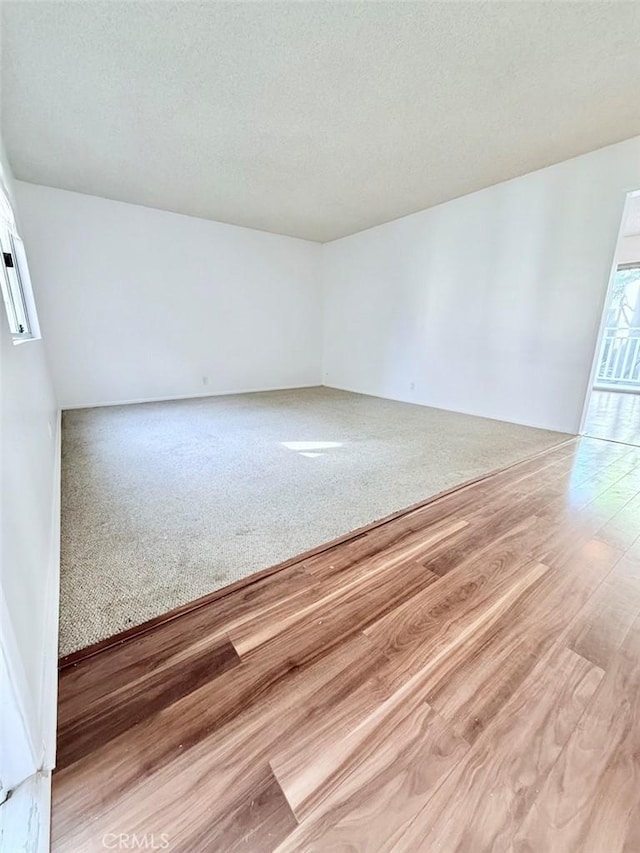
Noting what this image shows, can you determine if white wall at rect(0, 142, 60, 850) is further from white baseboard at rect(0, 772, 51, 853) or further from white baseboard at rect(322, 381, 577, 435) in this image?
white baseboard at rect(322, 381, 577, 435)

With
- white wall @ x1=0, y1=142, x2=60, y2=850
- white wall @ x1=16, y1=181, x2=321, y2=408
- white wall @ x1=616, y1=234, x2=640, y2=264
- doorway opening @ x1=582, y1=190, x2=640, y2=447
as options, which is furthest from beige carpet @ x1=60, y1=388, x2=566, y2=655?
white wall @ x1=616, y1=234, x2=640, y2=264

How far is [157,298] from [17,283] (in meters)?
2.20

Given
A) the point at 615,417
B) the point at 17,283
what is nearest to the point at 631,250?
the point at 615,417

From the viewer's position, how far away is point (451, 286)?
440 cm

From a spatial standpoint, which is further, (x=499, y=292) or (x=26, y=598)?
(x=499, y=292)

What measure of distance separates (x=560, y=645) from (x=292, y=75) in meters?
3.22

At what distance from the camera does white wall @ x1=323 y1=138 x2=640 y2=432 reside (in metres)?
3.22

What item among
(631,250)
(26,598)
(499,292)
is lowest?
(26,598)

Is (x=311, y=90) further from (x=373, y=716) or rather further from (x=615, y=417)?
(x=615, y=417)

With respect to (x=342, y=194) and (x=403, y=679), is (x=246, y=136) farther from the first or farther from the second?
(x=403, y=679)

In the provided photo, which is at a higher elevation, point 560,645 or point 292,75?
point 292,75

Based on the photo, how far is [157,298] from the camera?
4.70m

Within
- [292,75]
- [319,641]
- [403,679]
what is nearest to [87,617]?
[319,641]

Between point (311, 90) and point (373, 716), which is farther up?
point (311, 90)
